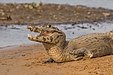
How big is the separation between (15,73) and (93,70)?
134 cm

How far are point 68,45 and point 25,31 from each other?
6.16m

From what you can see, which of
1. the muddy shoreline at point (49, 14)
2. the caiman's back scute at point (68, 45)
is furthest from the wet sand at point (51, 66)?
the muddy shoreline at point (49, 14)

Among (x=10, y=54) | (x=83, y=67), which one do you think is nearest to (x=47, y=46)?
(x=83, y=67)

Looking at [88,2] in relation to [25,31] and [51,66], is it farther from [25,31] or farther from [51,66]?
[51,66]

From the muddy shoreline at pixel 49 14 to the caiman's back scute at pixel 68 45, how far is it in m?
8.13

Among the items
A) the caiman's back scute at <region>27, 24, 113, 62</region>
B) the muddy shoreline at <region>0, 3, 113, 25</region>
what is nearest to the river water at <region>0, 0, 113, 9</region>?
the muddy shoreline at <region>0, 3, 113, 25</region>

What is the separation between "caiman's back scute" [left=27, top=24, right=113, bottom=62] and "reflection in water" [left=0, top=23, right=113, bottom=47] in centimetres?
363

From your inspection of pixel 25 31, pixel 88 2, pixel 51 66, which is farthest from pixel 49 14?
pixel 51 66

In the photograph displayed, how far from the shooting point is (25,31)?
1547 centimetres

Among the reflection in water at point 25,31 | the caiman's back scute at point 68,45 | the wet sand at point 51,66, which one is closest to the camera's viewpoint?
the wet sand at point 51,66

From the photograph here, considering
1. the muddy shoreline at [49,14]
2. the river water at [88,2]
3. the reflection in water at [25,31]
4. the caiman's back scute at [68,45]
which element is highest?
the caiman's back scute at [68,45]

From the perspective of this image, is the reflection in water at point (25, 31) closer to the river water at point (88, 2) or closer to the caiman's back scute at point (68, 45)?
the caiman's back scute at point (68, 45)

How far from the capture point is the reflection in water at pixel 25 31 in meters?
13.5

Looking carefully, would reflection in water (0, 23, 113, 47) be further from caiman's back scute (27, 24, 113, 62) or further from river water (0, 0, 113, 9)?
river water (0, 0, 113, 9)
